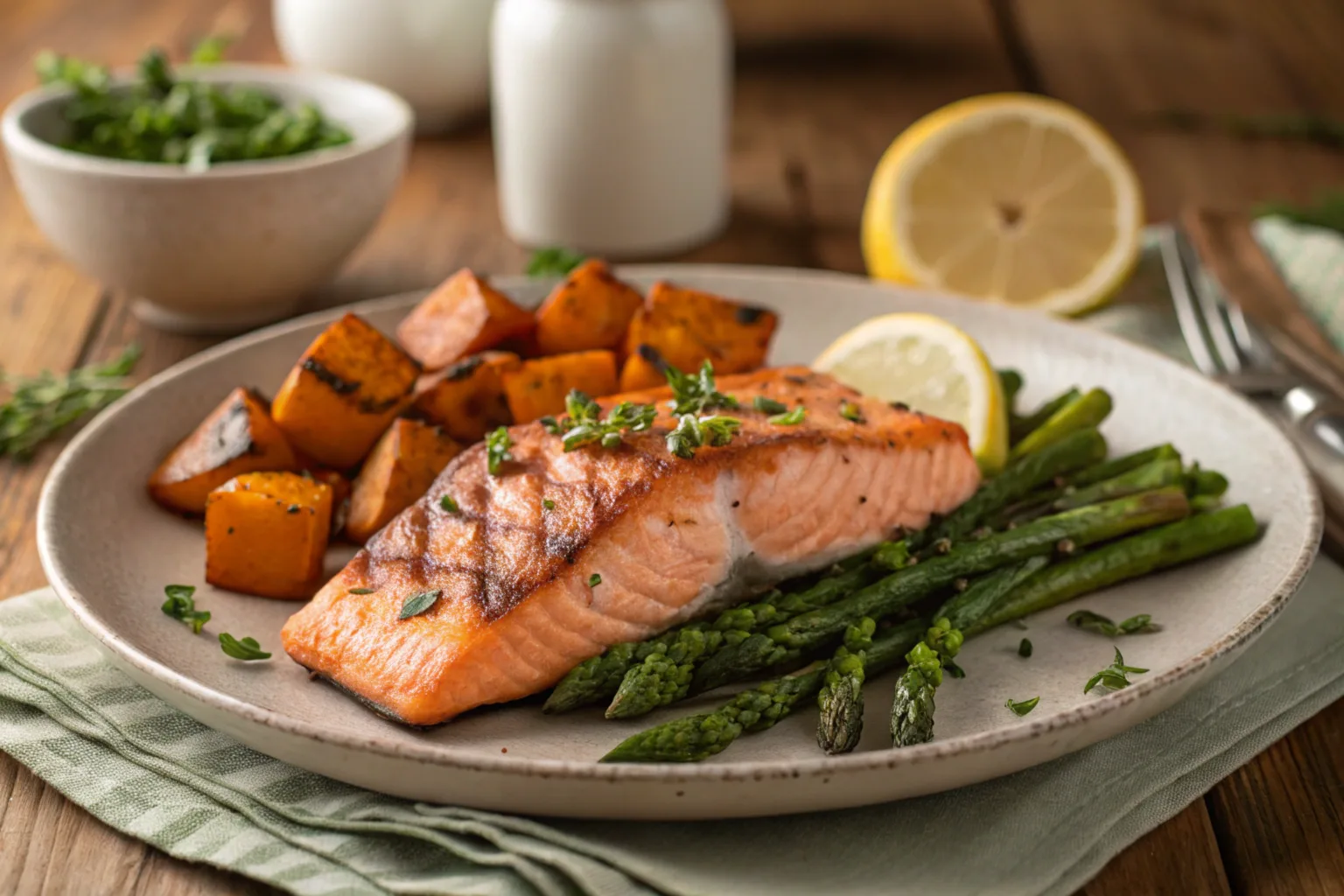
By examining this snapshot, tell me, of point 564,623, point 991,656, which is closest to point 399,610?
point 564,623

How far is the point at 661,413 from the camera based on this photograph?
3.12m

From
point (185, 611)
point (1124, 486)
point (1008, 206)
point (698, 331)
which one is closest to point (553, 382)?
point (698, 331)

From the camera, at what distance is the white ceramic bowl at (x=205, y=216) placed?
4254 millimetres

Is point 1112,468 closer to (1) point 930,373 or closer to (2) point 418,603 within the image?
(1) point 930,373

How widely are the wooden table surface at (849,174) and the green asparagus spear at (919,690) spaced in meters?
0.39

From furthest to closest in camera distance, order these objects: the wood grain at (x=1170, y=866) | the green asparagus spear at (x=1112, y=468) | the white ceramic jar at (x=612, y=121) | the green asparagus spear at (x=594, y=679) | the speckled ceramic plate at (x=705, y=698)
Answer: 1. the white ceramic jar at (x=612, y=121)
2. the green asparagus spear at (x=1112, y=468)
3. the green asparagus spear at (x=594, y=679)
4. the wood grain at (x=1170, y=866)
5. the speckled ceramic plate at (x=705, y=698)

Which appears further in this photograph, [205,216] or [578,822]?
A: [205,216]

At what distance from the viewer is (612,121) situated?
5.16m

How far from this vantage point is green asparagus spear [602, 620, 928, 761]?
Result: 2430 mm


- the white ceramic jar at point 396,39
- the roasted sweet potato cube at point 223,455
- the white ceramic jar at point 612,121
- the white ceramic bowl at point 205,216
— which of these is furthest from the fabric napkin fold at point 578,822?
the white ceramic jar at point 396,39

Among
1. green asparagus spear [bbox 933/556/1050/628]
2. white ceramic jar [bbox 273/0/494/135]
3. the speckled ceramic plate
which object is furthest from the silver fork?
white ceramic jar [bbox 273/0/494/135]

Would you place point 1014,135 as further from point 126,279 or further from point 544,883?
point 544,883

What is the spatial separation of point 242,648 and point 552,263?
2.00 metres

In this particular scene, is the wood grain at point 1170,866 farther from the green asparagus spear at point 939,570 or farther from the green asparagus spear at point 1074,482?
the green asparagus spear at point 1074,482
